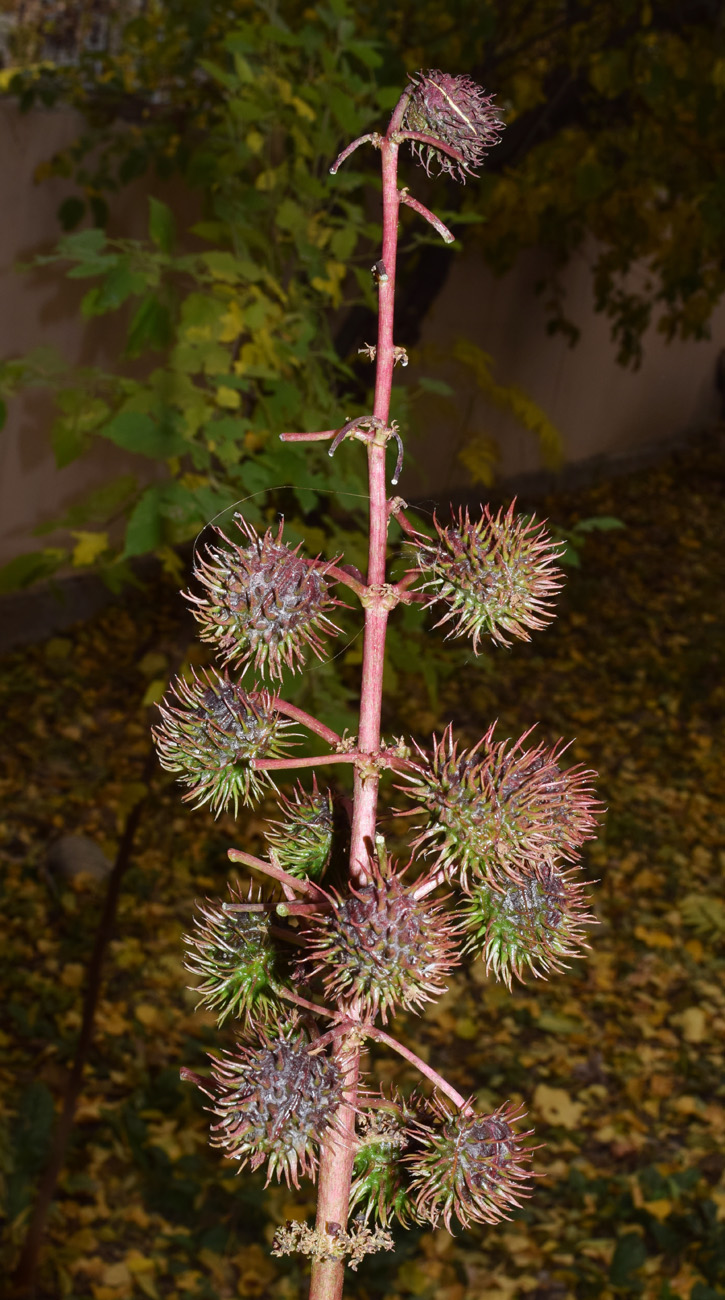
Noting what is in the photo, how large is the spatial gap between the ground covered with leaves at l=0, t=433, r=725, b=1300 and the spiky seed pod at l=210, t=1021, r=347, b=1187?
4.66 ft

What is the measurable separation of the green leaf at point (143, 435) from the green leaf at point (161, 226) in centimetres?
34

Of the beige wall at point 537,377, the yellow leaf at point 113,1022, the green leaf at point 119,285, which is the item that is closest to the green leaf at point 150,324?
the green leaf at point 119,285

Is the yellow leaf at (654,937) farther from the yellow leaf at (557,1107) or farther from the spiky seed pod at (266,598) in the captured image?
the spiky seed pod at (266,598)

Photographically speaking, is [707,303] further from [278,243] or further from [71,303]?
[278,243]

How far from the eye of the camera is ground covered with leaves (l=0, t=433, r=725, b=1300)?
10.8 feet

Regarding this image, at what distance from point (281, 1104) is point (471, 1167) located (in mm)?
143

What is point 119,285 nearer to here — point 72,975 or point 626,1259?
point 72,975

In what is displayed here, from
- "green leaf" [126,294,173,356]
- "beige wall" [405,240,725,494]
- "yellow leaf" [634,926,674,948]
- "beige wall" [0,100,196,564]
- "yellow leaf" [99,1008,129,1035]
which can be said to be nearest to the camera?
"green leaf" [126,294,173,356]

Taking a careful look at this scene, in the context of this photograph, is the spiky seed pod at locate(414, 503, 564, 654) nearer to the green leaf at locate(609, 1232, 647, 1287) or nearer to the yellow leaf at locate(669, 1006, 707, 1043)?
the green leaf at locate(609, 1232, 647, 1287)

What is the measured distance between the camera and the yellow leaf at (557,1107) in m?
3.98

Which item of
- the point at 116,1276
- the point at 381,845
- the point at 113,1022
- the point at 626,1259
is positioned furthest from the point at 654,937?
the point at 381,845

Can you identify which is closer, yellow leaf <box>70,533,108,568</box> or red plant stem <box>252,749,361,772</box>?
red plant stem <box>252,749,361,772</box>

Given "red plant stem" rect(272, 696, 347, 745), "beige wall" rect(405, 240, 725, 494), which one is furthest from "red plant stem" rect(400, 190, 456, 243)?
"beige wall" rect(405, 240, 725, 494)

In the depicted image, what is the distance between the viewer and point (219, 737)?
0.76 meters
